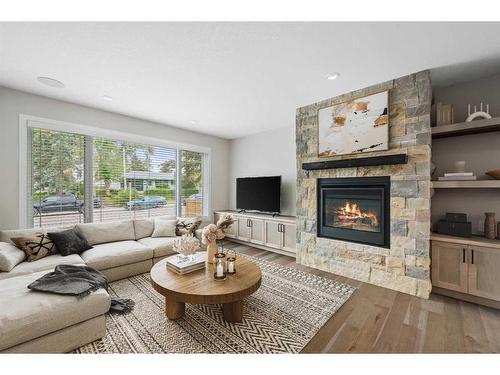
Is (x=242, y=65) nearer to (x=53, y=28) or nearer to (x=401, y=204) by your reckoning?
(x=53, y=28)

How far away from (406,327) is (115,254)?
3.28m

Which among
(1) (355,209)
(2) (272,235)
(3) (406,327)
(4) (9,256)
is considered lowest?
(3) (406,327)

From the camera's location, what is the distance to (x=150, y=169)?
13.9 feet

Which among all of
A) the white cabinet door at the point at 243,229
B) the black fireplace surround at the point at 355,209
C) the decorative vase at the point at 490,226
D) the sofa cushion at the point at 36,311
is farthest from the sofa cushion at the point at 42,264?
the decorative vase at the point at 490,226

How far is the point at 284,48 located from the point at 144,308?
2908 mm

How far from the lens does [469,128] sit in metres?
2.24

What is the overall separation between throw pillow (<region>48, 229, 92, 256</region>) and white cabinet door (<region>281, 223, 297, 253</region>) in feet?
10.00

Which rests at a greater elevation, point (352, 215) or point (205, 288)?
point (352, 215)

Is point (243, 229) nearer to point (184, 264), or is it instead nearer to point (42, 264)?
point (184, 264)

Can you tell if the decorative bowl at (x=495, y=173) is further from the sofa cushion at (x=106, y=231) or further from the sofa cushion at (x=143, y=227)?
the sofa cushion at (x=106, y=231)

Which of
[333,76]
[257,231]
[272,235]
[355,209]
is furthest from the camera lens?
[257,231]

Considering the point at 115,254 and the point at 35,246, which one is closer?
the point at 35,246

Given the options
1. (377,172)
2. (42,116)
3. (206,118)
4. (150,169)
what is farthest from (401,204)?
(42,116)

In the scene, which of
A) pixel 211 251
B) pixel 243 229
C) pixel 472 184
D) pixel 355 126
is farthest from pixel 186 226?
pixel 472 184
